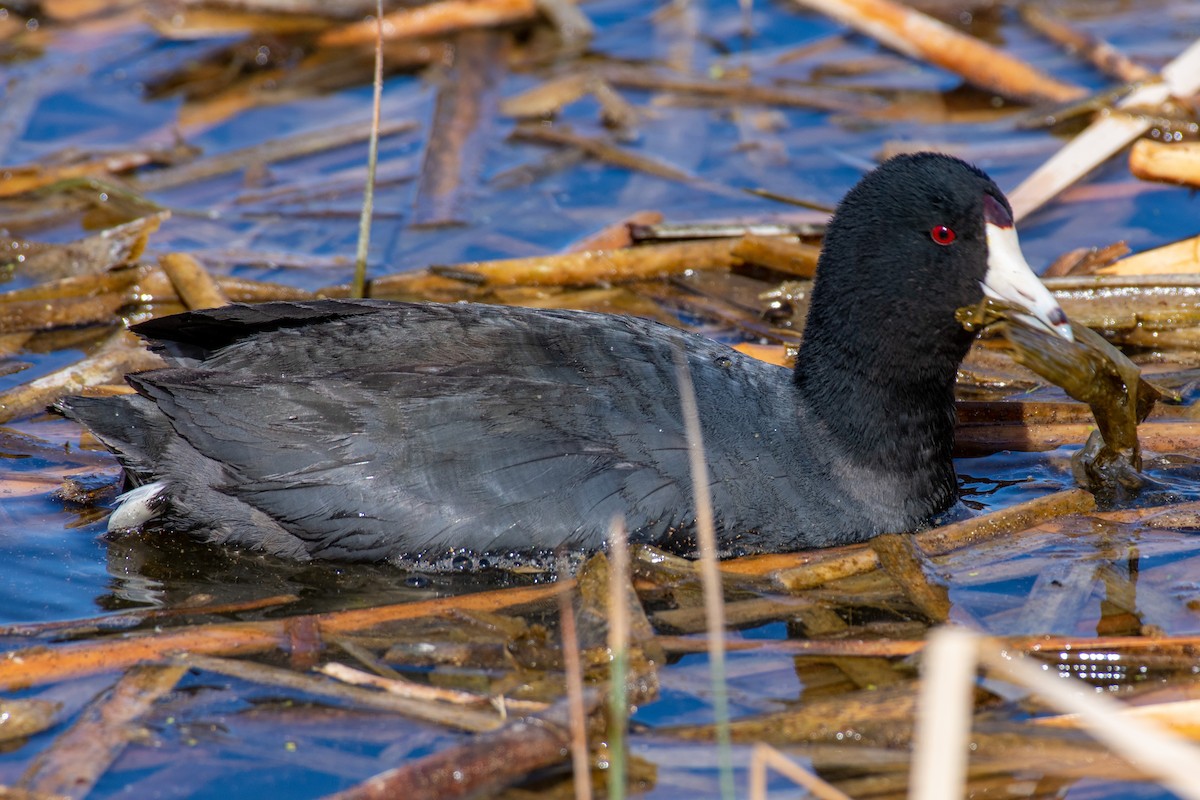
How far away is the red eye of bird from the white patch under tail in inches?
93.6

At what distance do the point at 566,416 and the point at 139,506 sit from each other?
1312 millimetres

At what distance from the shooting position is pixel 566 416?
156 inches

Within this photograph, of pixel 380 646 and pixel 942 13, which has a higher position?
pixel 942 13

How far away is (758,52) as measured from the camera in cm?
848

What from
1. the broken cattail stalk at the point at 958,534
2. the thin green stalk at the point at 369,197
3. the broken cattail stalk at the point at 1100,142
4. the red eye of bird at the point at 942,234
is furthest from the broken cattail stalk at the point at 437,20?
the broken cattail stalk at the point at 958,534

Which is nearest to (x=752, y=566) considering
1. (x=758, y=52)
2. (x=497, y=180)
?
(x=497, y=180)

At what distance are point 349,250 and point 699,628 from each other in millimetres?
3310

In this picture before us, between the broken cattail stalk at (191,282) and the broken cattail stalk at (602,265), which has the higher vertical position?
the broken cattail stalk at (602,265)

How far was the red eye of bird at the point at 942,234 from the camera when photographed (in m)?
4.05

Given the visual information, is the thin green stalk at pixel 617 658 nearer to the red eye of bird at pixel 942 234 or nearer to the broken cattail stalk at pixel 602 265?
the red eye of bird at pixel 942 234

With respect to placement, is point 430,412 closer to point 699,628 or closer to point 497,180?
point 699,628

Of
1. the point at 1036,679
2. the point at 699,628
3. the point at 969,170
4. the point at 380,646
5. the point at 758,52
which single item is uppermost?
the point at 758,52

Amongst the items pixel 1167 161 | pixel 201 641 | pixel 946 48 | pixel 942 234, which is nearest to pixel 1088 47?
pixel 946 48

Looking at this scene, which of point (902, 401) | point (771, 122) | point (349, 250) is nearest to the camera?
point (902, 401)
